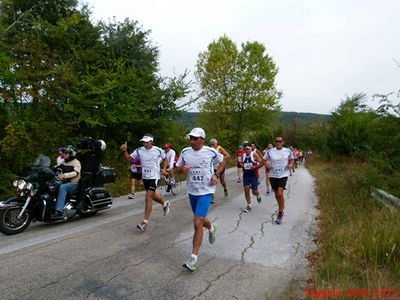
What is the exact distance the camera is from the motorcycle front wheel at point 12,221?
6855mm

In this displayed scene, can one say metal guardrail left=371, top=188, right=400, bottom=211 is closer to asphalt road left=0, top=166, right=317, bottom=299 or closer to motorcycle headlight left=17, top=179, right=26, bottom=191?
asphalt road left=0, top=166, right=317, bottom=299

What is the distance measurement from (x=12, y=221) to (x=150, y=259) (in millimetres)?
3139

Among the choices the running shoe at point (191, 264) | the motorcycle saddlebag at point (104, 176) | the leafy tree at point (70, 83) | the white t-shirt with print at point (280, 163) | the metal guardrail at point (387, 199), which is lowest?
the running shoe at point (191, 264)

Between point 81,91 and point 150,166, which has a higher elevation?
point 81,91

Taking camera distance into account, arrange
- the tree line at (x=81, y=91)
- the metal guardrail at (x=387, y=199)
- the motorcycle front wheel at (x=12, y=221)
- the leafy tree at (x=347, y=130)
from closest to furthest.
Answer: the motorcycle front wheel at (x=12, y=221), the metal guardrail at (x=387, y=199), the tree line at (x=81, y=91), the leafy tree at (x=347, y=130)

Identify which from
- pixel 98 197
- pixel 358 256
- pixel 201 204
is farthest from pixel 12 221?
pixel 358 256

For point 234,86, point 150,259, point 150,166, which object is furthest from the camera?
point 234,86

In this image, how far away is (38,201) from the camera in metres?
7.47

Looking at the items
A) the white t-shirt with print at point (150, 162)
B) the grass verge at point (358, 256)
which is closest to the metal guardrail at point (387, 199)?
the grass verge at point (358, 256)

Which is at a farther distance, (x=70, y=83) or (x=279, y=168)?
(x=70, y=83)

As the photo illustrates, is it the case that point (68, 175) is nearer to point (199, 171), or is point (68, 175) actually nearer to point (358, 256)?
point (199, 171)

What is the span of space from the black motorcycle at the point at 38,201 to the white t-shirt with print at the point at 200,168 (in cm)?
333

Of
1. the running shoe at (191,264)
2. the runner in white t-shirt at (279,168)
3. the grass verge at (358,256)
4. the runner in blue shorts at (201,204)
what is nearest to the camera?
the grass verge at (358,256)

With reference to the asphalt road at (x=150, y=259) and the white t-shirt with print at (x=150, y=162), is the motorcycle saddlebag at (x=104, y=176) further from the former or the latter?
the white t-shirt with print at (x=150, y=162)
